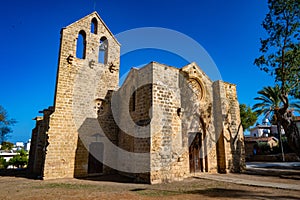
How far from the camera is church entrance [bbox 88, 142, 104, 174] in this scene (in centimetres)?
Answer: 1265

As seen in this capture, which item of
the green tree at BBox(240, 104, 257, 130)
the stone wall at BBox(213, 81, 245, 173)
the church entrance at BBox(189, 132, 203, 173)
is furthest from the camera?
the green tree at BBox(240, 104, 257, 130)

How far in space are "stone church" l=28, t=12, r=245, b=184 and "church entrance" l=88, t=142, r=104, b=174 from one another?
0.06 metres

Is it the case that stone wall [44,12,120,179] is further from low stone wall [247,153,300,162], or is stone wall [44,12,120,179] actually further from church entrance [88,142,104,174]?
low stone wall [247,153,300,162]

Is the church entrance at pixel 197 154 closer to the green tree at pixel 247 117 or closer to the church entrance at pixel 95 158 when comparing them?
the church entrance at pixel 95 158

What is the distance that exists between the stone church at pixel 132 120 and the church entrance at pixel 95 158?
63mm

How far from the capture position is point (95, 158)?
12891mm

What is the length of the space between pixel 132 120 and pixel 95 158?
3973 mm

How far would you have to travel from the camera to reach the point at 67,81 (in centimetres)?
1243

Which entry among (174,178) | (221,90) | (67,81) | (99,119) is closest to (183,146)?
(174,178)

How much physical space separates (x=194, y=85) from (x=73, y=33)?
8927 millimetres

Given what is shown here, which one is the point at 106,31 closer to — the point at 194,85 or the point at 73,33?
the point at 73,33

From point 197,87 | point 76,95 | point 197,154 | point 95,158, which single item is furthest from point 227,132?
point 76,95

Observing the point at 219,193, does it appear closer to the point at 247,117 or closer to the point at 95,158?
the point at 95,158

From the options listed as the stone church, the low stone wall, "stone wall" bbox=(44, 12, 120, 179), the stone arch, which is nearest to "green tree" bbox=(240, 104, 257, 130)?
the low stone wall
